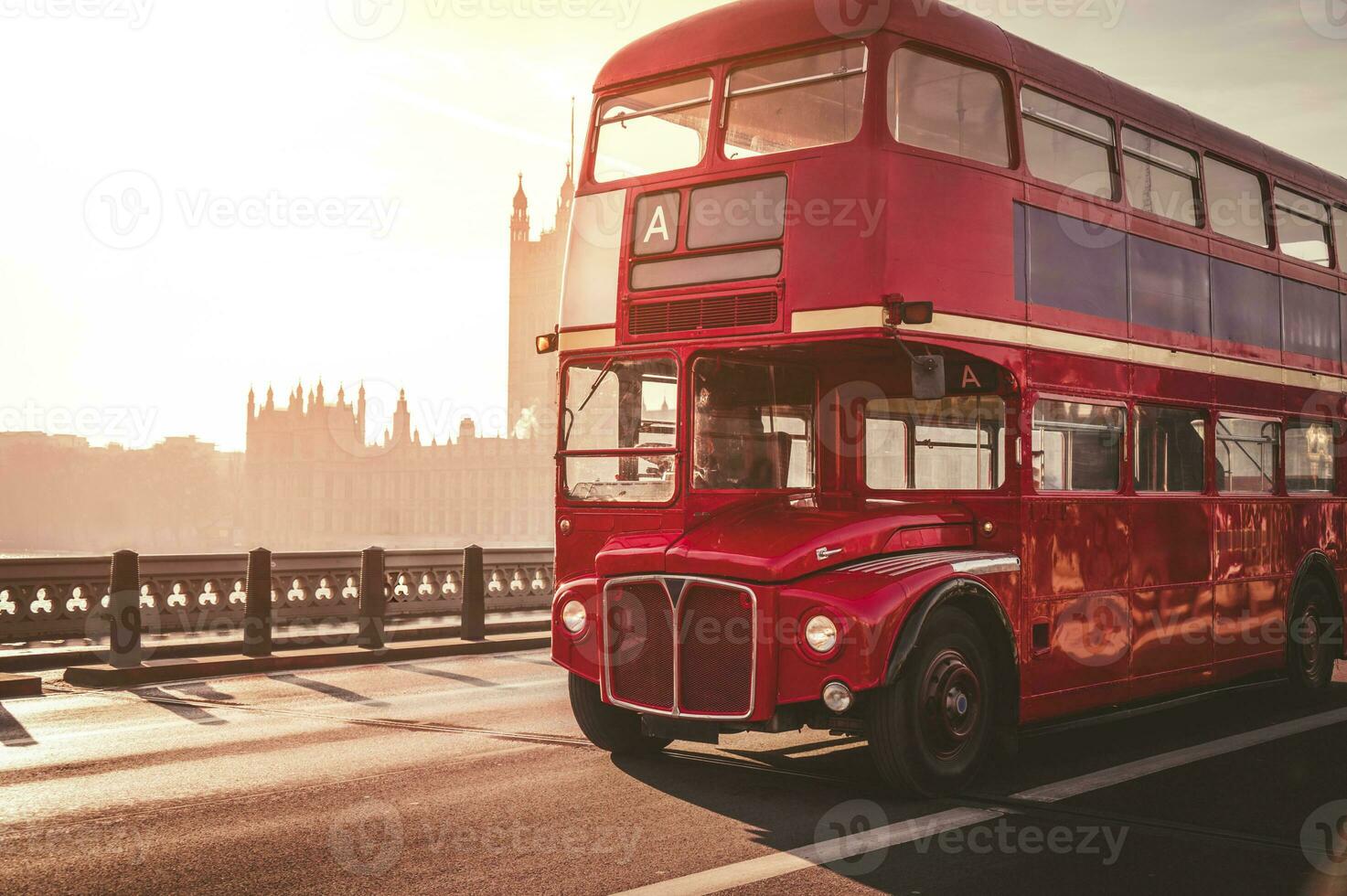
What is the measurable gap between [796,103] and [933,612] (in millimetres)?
2931

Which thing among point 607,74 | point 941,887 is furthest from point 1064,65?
point 941,887

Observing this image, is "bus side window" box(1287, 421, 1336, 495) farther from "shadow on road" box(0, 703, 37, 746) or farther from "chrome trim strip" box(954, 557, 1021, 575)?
"shadow on road" box(0, 703, 37, 746)

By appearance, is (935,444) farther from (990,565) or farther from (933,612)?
(933,612)

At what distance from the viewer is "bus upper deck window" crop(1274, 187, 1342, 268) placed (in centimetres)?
1094

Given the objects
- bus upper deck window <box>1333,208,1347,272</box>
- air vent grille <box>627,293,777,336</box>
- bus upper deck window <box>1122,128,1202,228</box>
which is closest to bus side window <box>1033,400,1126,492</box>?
bus upper deck window <box>1122,128,1202,228</box>

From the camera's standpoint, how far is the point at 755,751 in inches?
328

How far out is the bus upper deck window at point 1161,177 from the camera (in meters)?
9.07

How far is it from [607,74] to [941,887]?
552 cm

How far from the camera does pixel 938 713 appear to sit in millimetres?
6934

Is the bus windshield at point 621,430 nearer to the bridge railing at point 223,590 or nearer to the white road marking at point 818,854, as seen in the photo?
the white road marking at point 818,854

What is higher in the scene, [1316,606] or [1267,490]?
[1267,490]

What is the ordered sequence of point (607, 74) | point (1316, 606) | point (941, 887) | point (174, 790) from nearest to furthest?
1. point (941, 887)
2. point (174, 790)
3. point (607, 74)
4. point (1316, 606)

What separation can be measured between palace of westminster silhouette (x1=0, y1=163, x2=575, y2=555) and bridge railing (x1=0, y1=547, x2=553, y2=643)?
86887 mm

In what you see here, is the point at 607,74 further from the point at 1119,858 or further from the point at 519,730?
the point at 1119,858
